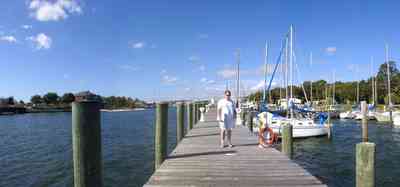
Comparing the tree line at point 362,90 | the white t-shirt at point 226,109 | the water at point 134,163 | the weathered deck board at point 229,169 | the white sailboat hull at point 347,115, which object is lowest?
the water at point 134,163

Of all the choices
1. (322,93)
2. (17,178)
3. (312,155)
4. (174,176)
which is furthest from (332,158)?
(322,93)

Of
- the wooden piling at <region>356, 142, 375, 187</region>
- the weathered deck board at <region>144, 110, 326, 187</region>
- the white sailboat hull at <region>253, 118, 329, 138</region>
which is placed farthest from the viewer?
the white sailboat hull at <region>253, 118, 329, 138</region>

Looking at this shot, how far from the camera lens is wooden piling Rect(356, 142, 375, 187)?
5.50 m

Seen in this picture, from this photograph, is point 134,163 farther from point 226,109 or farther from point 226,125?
point 226,109

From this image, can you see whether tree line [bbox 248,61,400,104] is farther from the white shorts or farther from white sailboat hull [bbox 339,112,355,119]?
the white shorts

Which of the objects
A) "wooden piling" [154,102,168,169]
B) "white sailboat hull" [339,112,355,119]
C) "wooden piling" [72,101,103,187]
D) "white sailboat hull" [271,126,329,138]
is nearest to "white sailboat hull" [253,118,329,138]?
"white sailboat hull" [271,126,329,138]

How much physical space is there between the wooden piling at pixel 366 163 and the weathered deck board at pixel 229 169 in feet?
2.38

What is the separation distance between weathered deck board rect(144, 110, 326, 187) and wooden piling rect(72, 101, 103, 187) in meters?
2.09

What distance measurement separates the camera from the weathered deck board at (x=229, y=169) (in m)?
5.86

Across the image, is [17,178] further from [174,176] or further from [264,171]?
[264,171]

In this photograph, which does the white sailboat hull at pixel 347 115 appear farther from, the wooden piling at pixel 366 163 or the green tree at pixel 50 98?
the green tree at pixel 50 98

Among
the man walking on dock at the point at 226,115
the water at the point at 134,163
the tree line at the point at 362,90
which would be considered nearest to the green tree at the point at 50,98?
the tree line at the point at 362,90

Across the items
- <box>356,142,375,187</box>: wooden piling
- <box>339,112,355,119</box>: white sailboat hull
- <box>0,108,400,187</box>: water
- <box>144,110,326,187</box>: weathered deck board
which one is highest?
<box>356,142,375,187</box>: wooden piling

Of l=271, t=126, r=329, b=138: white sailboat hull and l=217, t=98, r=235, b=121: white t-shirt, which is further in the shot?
l=271, t=126, r=329, b=138: white sailboat hull
